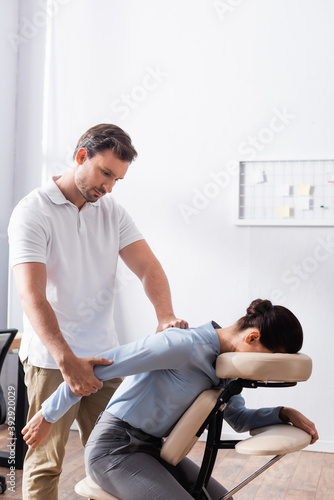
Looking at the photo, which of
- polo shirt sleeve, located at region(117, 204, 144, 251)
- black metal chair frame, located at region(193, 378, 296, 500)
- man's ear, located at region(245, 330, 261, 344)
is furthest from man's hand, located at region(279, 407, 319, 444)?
polo shirt sleeve, located at region(117, 204, 144, 251)

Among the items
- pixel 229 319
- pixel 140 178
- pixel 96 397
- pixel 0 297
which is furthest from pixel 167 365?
pixel 0 297

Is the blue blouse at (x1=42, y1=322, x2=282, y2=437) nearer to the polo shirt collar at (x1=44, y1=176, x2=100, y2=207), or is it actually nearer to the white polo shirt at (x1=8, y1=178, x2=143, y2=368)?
the white polo shirt at (x1=8, y1=178, x2=143, y2=368)

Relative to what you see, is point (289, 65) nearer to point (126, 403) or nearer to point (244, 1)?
point (244, 1)

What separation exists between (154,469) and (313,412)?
84.0 inches

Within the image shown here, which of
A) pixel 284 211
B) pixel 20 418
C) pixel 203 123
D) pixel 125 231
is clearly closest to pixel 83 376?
pixel 125 231

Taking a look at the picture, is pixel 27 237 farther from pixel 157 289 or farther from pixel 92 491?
pixel 92 491

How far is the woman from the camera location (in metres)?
1.30

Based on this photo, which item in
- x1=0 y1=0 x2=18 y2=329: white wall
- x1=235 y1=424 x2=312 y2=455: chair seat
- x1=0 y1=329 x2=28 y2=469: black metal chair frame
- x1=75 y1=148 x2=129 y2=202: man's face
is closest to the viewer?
x1=235 y1=424 x2=312 y2=455: chair seat

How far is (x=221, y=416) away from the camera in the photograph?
137 cm

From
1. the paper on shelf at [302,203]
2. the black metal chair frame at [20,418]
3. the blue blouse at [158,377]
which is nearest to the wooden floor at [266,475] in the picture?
the black metal chair frame at [20,418]

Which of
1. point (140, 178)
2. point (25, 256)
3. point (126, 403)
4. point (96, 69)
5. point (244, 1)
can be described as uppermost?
point (244, 1)

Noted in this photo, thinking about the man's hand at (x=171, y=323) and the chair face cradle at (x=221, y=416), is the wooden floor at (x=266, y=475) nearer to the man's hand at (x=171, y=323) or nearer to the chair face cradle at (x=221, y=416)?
the man's hand at (x=171, y=323)

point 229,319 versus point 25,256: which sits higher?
point 25,256

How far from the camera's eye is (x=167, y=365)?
4.34ft
